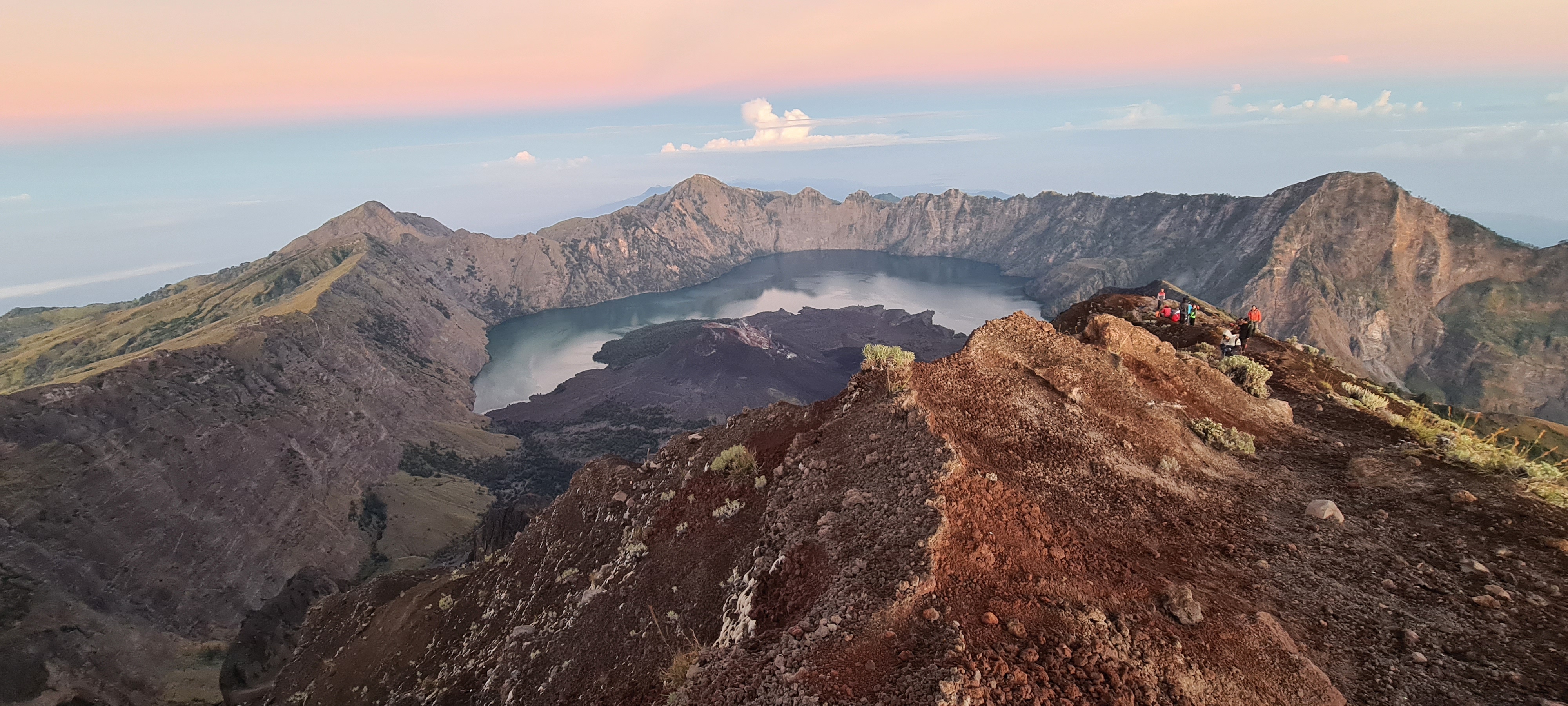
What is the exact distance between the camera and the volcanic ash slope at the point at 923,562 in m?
4.93

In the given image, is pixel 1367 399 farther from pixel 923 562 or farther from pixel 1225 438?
pixel 923 562

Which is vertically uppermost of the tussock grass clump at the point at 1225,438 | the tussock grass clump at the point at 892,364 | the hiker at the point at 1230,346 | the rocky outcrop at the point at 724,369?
the tussock grass clump at the point at 892,364

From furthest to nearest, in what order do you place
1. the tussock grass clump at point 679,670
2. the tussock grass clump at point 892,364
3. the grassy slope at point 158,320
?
1. the grassy slope at point 158,320
2. the tussock grass clump at point 892,364
3. the tussock grass clump at point 679,670

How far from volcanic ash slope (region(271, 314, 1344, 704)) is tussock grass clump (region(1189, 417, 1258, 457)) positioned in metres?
0.39

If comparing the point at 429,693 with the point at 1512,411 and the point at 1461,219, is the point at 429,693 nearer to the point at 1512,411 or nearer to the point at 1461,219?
the point at 1512,411

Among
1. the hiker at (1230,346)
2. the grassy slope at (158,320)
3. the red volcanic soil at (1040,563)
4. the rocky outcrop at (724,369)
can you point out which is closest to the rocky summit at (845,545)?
the red volcanic soil at (1040,563)

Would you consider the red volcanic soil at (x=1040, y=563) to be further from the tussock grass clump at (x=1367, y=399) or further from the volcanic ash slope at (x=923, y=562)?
the tussock grass clump at (x=1367, y=399)

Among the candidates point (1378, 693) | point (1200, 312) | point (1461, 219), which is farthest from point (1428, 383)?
point (1378, 693)

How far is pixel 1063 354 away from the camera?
11.3 m

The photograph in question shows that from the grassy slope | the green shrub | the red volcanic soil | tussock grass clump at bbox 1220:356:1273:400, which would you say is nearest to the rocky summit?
the red volcanic soil

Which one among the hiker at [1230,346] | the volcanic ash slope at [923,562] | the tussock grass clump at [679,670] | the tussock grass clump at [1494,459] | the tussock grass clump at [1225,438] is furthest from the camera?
the hiker at [1230,346]

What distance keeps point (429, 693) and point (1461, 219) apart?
11963cm

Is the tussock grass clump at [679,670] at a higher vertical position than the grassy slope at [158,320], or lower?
lower

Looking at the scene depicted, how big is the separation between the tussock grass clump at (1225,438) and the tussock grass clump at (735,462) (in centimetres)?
738
